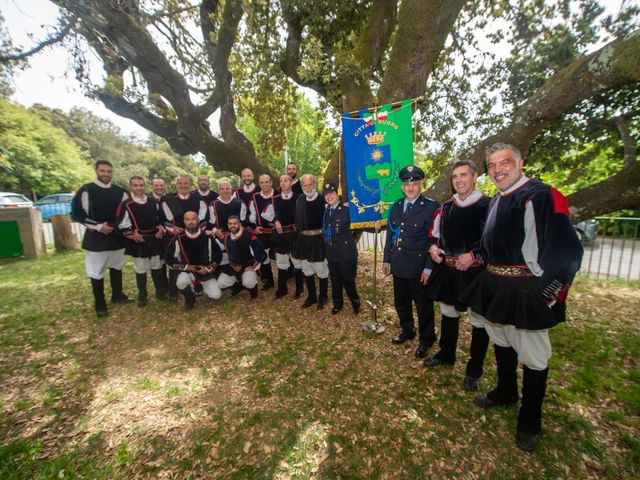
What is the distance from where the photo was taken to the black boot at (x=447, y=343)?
3428mm

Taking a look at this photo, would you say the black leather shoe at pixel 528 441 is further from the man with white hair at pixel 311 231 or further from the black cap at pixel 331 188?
the black cap at pixel 331 188

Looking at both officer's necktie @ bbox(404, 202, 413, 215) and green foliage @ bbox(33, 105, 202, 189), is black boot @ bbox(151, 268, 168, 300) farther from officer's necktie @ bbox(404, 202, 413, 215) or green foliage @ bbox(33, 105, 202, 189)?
green foliage @ bbox(33, 105, 202, 189)

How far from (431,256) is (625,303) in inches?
209

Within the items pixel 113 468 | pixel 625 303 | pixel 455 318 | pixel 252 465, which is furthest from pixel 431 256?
pixel 625 303

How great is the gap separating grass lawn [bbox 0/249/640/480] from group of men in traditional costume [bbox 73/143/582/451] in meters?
0.37

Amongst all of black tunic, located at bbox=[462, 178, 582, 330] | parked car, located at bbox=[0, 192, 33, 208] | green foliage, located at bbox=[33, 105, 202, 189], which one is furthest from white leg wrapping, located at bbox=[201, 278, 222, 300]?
green foliage, located at bbox=[33, 105, 202, 189]

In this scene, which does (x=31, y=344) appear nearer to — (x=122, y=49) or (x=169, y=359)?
(x=169, y=359)

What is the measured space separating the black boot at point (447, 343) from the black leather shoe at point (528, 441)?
1.10m

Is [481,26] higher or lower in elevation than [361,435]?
higher

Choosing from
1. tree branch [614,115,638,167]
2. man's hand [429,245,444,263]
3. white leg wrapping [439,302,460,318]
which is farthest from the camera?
tree branch [614,115,638,167]

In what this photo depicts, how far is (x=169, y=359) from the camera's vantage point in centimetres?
401

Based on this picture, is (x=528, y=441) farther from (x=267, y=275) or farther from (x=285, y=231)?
(x=267, y=275)

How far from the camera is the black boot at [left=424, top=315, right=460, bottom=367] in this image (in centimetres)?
343

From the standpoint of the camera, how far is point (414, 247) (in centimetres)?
364
